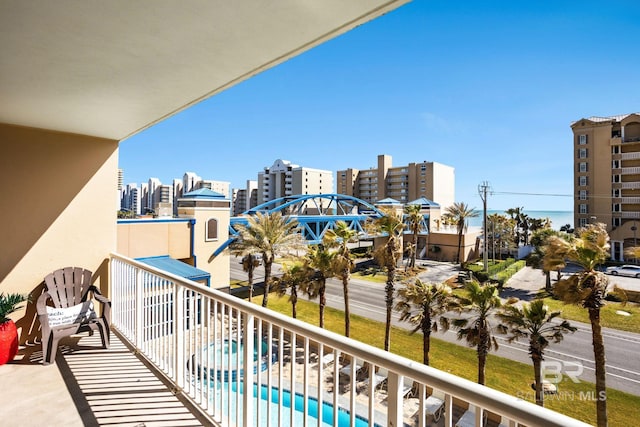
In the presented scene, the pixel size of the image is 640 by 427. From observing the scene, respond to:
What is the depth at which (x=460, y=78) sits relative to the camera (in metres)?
33.4

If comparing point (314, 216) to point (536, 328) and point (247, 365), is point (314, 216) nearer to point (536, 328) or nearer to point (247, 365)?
point (536, 328)

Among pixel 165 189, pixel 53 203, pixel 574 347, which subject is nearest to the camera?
pixel 53 203

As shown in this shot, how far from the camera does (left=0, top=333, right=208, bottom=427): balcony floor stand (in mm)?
2244

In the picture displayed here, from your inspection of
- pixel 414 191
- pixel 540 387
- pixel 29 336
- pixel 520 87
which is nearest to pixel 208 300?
pixel 29 336

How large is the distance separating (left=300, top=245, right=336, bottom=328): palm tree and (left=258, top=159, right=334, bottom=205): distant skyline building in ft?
180

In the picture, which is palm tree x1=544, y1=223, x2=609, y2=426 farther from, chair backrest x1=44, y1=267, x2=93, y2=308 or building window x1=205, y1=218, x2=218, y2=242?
building window x1=205, y1=218, x2=218, y2=242

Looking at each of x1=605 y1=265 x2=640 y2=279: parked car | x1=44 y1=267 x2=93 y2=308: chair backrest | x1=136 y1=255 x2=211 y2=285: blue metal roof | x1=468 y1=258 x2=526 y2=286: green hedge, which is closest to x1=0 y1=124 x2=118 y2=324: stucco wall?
x1=44 y1=267 x2=93 y2=308: chair backrest

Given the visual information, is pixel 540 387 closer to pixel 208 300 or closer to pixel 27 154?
pixel 208 300

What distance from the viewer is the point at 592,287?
10039mm

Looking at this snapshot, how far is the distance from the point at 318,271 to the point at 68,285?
13346 mm

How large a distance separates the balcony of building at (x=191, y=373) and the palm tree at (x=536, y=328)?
10.4m

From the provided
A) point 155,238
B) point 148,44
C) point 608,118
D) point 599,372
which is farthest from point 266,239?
point 608,118

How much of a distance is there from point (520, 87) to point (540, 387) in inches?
1734

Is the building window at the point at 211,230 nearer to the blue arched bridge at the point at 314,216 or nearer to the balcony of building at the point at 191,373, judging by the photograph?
the blue arched bridge at the point at 314,216
